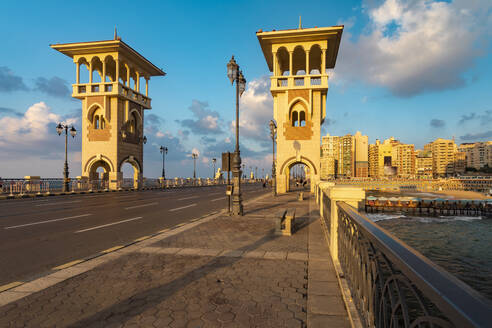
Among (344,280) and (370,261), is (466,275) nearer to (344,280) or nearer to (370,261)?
(344,280)

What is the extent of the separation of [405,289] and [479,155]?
225 metres

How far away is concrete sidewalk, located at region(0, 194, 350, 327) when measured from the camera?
127 inches

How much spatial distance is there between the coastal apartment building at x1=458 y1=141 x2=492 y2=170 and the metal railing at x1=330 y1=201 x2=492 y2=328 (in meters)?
211

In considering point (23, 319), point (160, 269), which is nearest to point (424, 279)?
point (23, 319)

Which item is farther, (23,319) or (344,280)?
(344,280)

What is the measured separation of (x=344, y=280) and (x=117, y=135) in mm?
34307

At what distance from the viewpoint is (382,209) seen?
35.6m

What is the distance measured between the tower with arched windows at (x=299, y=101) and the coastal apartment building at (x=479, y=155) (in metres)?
188

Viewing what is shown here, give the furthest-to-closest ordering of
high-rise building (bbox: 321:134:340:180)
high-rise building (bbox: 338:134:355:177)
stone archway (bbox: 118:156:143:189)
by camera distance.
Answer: high-rise building (bbox: 338:134:355:177)
high-rise building (bbox: 321:134:340:180)
stone archway (bbox: 118:156:143:189)

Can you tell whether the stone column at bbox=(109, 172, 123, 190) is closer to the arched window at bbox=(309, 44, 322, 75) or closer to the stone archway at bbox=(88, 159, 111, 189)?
the stone archway at bbox=(88, 159, 111, 189)

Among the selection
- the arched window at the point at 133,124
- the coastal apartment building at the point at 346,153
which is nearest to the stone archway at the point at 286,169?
the arched window at the point at 133,124

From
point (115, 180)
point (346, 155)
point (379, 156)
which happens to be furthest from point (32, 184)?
point (379, 156)

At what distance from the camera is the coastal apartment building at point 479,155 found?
16500cm

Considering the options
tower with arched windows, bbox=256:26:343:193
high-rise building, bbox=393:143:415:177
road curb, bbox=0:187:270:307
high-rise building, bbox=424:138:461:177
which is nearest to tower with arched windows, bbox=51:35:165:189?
tower with arched windows, bbox=256:26:343:193
